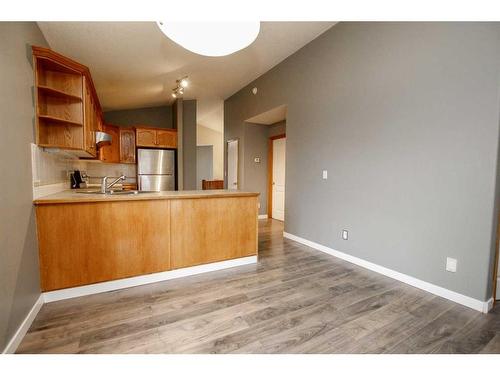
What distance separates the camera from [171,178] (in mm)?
5570

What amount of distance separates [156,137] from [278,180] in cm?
313

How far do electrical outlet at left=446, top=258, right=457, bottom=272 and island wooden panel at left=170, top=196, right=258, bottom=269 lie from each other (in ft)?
6.22

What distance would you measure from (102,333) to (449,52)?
11.6 ft

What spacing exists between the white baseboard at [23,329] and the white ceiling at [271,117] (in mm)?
4006

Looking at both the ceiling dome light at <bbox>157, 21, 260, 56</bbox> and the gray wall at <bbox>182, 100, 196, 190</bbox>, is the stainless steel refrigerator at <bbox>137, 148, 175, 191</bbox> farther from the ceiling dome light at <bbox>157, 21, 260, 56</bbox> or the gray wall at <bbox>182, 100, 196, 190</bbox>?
the ceiling dome light at <bbox>157, 21, 260, 56</bbox>

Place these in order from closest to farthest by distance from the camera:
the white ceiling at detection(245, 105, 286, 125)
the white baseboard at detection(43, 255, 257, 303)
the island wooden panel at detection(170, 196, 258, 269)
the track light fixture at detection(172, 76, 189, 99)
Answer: the white baseboard at detection(43, 255, 257, 303) → the island wooden panel at detection(170, 196, 258, 269) → the track light fixture at detection(172, 76, 189, 99) → the white ceiling at detection(245, 105, 286, 125)

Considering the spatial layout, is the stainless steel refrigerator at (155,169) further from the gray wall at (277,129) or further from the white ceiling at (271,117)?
the gray wall at (277,129)

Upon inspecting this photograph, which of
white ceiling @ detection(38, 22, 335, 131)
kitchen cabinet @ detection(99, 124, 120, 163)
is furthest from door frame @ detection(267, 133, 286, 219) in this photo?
kitchen cabinet @ detection(99, 124, 120, 163)

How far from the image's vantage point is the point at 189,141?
5.78 metres

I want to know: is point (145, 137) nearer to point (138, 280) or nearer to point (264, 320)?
point (138, 280)

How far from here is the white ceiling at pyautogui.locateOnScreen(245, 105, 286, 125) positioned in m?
4.30
